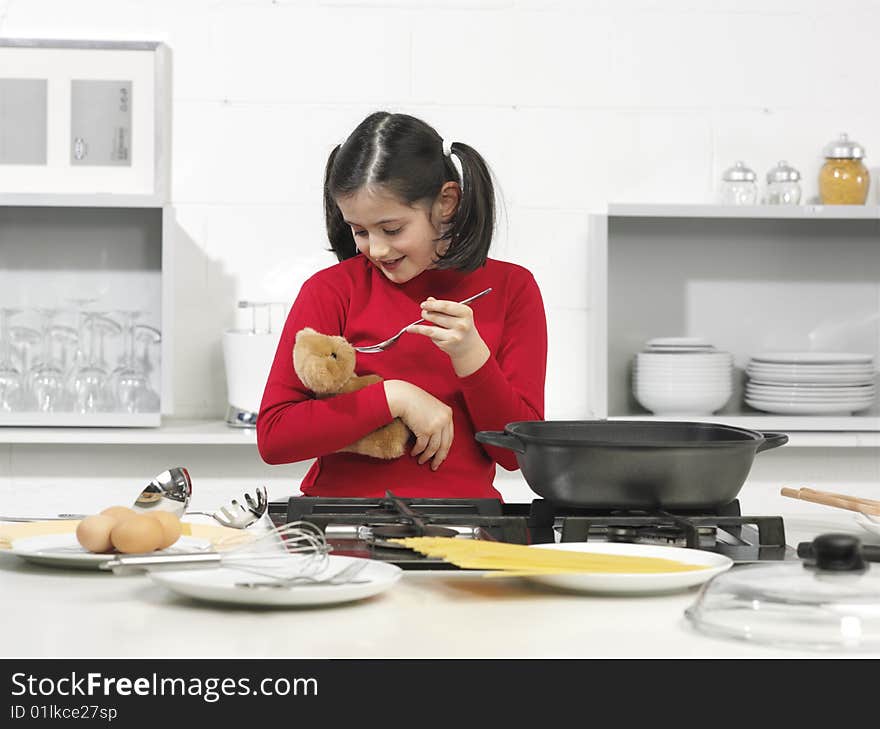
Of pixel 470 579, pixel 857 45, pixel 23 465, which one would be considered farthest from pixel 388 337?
pixel 857 45

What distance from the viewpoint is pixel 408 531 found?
1.07m

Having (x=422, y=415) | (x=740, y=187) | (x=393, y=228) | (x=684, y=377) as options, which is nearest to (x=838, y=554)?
(x=422, y=415)

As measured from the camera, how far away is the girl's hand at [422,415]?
5.63 feet

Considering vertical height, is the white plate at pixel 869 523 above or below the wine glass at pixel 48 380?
below

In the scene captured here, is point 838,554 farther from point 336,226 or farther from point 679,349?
point 679,349

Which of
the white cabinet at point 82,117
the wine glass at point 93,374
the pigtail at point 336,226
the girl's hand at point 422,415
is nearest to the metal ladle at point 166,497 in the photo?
the girl's hand at point 422,415

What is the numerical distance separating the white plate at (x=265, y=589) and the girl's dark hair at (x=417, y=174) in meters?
0.99

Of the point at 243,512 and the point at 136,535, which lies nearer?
the point at 136,535

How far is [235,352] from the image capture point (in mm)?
2760

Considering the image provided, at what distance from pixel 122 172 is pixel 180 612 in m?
2.25

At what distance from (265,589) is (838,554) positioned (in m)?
0.39

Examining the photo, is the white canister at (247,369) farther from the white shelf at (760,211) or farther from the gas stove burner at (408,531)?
the gas stove burner at (408,531)

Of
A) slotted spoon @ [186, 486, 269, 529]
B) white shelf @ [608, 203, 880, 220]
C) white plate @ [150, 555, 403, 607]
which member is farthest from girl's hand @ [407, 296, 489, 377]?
white shelf @ [608, 203, 880, 220]

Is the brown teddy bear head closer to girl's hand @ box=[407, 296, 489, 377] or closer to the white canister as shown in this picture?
girl's hand @ box=[407, 296, 489, 377]
